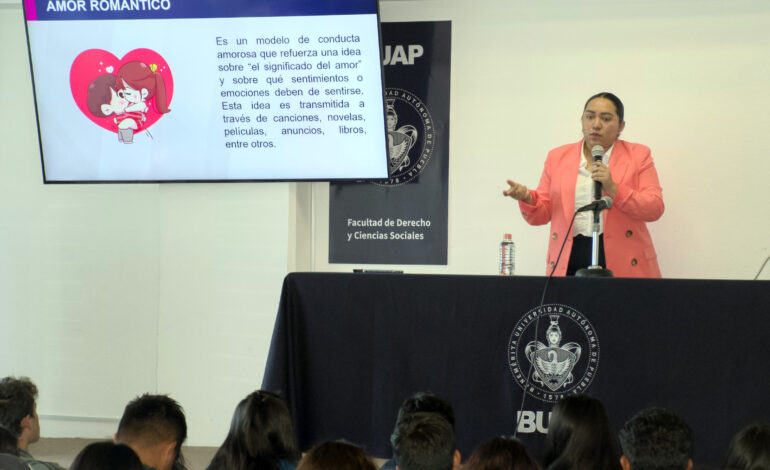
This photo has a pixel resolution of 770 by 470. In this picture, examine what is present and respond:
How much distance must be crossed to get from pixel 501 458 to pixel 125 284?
369 cm

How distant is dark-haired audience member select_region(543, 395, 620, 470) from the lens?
84.7 inches

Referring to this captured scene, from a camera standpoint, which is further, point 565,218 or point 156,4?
point 156,4

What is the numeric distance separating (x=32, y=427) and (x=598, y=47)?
3818 millimetres

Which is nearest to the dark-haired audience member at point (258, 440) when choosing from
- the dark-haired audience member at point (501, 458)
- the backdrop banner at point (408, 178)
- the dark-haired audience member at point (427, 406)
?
the dark-haired audience member at point (427, 406)

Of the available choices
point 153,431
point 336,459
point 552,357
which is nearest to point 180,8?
point 552,357

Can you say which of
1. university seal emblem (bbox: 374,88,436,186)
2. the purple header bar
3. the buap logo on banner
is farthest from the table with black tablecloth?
university seal emblem (bbox: 374,88,436,186)

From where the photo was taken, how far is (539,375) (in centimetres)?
279

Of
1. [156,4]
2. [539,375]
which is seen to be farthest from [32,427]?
[156,4]

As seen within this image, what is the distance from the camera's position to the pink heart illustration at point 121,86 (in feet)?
15.3

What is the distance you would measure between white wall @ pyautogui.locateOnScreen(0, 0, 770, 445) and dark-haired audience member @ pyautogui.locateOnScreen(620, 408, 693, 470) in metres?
2.97

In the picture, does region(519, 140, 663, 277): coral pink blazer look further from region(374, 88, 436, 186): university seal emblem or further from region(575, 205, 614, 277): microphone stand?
region(374, 88, 436, 186): university seal emblem

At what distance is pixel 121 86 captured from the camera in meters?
4.71

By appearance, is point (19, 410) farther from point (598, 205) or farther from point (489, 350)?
point (598, 205)

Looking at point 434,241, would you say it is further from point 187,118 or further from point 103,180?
point 103,180
